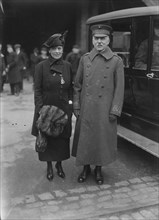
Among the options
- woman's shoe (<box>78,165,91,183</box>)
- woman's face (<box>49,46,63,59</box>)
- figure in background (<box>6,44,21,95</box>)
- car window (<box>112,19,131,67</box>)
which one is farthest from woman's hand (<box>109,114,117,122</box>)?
figure in background (<box>6,44,21,95</box>)

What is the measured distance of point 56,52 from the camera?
3801mm

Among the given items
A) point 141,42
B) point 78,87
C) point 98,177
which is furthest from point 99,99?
point 141,42

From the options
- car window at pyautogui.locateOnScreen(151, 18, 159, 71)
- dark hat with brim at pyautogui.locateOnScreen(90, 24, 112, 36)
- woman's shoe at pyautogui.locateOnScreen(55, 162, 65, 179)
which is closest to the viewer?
dark hat with brim at pyautogui.locateOnScreen(90, 24, 112, 36)

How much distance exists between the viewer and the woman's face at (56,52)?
378 cm

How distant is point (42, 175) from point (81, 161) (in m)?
0.67

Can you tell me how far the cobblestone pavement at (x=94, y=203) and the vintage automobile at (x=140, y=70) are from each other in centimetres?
63

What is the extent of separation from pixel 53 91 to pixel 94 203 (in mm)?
1394

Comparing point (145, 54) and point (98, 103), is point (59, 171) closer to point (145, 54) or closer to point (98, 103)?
point (98, 103)

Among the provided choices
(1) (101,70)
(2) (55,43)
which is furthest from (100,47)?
(2) (55,43)

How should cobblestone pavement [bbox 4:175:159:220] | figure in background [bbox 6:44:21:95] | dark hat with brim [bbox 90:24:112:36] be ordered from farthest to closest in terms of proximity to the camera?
figure in background [bbox 6:44:21:95] < dark hat with brim [bbox 90:24:112:36] < cobblestone pavement [bbox 4:175:159:220]

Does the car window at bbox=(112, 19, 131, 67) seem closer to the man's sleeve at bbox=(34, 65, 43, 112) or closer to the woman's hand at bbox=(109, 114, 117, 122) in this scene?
the woman's hand at bbox=(109, 114, 117, 122)

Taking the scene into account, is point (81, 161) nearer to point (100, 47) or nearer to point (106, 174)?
point (106, 174)

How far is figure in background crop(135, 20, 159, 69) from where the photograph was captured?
4420mm

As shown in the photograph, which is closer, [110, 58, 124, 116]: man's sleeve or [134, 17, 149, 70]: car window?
[110, 58, 124, 116]: man's sleeve
